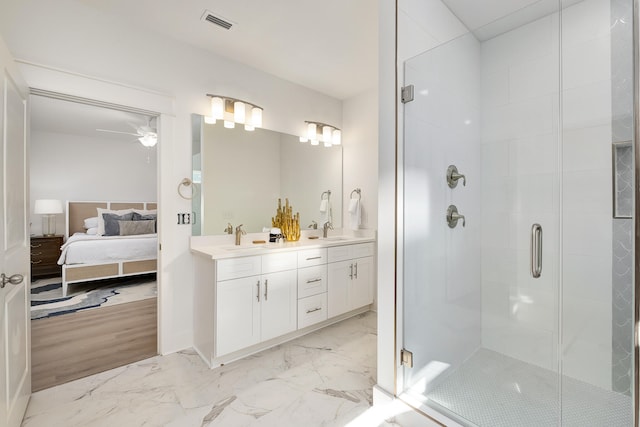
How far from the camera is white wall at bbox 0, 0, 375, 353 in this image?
1.86m

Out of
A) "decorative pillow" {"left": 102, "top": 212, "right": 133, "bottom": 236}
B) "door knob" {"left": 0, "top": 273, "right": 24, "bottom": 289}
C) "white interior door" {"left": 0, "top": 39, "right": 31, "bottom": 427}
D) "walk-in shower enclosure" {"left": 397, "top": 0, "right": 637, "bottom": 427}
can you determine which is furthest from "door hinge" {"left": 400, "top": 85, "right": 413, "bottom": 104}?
"decorative pillow" {"left": 102, "top": 212, "right": 133, "bottom": 236}

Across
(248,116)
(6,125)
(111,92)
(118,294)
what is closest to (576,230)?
(248,116)

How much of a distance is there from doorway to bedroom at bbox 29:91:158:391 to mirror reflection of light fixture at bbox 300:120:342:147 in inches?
63.3

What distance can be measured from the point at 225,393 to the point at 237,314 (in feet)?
1.71

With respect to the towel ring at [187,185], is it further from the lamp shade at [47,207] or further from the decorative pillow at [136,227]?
the lamp shade at [47,207]

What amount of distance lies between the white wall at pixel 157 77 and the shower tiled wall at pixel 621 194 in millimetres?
2575

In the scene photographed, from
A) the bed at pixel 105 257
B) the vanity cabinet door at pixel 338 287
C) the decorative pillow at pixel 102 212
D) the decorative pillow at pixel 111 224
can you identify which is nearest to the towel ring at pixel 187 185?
the vanity cabinet door at pixel 338 287

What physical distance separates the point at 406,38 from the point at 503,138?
0.96 meters

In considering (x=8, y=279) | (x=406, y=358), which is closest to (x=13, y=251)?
(x=8, y=279)

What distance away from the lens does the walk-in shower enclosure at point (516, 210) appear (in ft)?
5.24

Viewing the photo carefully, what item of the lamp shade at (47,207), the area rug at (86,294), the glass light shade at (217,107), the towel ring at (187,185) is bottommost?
the area rug at (86,294)

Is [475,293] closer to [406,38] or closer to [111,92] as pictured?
[406,38]

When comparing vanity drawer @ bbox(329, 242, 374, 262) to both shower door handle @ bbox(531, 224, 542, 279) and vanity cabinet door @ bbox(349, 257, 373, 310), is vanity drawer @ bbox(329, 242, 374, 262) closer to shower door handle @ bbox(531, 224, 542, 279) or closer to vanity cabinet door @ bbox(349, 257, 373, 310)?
vanity cabinet door @ bbox(349, 257, 373, 310)

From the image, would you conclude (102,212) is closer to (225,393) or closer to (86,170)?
(86,170)
